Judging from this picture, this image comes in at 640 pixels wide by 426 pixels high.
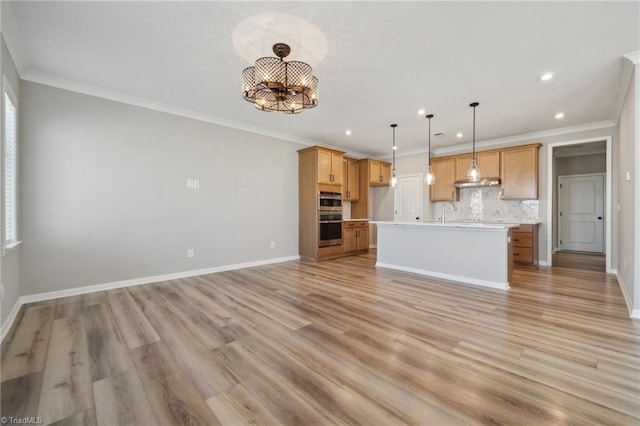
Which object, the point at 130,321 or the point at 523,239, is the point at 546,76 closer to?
the point at 523,239

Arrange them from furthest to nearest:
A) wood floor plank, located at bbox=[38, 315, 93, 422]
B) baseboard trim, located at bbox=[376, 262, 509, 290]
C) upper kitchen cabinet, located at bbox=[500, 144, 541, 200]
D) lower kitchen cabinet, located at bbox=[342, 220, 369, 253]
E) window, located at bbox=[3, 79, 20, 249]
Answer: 1. lower kitchen cabinet, located at bbox=[342, 220, 369, 253]
2. upper kitchen cabinet, located at bbox=[500, 144, 541, 200]
3. baseboard trim, located at bbox=[376, 262, 509, 290]
4. window, located at bbox=[3, 79, 20, 249]
5. wood floor plank, located at bbox=[38, 315, 93, 422]

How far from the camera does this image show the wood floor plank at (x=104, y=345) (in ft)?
6.31

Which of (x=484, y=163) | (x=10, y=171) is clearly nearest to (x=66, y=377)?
(x=10, y=171)

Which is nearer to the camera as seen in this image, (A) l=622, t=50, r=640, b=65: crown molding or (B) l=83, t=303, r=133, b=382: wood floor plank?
(B) l=83, t=303, r=133, b=382: wood floor plank

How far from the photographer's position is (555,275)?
4.60 m

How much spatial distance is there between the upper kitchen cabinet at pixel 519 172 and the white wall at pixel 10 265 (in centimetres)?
761

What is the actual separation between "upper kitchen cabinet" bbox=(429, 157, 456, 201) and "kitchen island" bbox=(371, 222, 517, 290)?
7.65 ft

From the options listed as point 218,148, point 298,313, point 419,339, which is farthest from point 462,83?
point 218,148

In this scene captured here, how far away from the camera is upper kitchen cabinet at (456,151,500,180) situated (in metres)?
5.93

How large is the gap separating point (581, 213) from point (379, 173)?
18.0 ft

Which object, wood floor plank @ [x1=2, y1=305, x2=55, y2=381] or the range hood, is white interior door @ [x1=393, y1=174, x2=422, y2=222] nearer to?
the range hood

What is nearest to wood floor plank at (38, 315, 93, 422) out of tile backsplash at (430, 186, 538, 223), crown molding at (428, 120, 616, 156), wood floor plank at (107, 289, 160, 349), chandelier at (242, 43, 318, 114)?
wood floor plank at (107, 289, 160, 349)

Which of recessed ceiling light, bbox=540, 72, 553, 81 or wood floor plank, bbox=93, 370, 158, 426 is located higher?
recessed ceiling light, bbox=540, 72, 553, 81

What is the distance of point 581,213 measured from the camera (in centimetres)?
727
